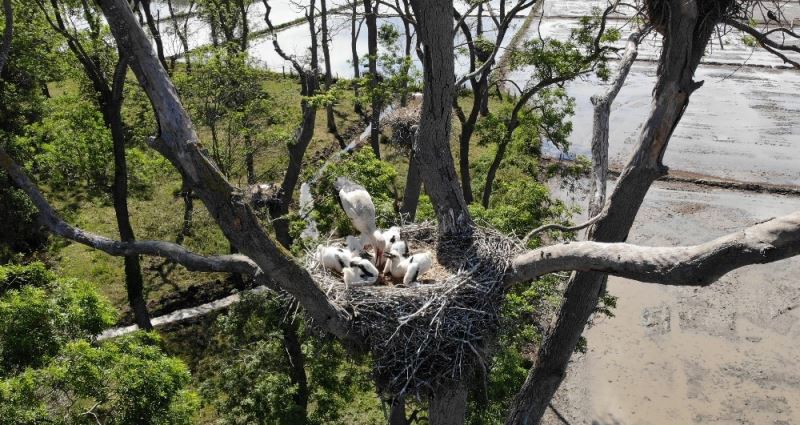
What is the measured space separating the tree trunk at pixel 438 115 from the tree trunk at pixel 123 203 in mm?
5255

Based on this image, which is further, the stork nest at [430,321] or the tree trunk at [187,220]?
the tree trunk at [187,220]

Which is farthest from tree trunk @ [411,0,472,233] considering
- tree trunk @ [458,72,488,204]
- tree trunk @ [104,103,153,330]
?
tree trunk @ [458,72,488,204]

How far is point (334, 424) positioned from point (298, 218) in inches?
148

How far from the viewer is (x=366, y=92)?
12.3m

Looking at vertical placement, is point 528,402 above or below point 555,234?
below

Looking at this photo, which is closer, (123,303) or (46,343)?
(46,343)

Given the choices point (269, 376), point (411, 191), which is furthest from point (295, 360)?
point (411, 191)

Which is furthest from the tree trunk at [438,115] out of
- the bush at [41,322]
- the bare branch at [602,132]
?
the bush at [41,322]

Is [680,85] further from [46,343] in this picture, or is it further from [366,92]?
[366,92]

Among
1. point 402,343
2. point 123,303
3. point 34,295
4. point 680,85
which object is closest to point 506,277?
point 402,343

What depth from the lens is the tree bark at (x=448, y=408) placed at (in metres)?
5.66

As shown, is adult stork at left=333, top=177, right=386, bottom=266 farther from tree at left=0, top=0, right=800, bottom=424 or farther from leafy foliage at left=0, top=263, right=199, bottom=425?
leafy foliage at left=0, top=263, right=199, bottom=425

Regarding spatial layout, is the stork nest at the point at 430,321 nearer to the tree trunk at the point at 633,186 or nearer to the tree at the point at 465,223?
the tree at the point at 465,223

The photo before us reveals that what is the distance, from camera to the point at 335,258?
5480mm
